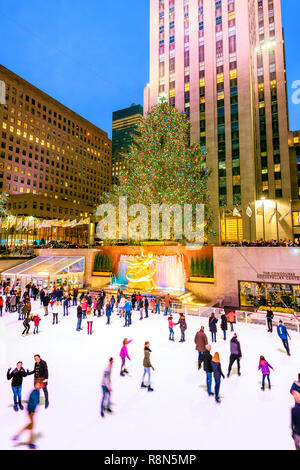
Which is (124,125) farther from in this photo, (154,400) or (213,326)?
(154,400)

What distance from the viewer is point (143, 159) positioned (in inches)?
1129

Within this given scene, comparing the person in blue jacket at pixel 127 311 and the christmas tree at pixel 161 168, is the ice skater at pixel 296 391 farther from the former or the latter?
the christmas tree at pixel 161 168

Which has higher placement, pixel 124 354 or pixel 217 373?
pixel 217 373

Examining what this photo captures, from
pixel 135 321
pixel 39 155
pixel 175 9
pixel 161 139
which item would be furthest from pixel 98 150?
pixel 135 321

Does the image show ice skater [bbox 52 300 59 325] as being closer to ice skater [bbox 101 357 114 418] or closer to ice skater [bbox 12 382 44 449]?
ice skater [bbox 12 382 44 449]

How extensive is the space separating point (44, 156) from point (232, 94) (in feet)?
216

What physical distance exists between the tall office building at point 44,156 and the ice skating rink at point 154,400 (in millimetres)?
62670

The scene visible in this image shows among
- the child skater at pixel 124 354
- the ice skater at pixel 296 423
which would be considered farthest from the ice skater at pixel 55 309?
the ice skater at pixel 296 423

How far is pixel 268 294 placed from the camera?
1956 cm

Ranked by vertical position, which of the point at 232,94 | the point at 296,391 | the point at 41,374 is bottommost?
the point at 41,374

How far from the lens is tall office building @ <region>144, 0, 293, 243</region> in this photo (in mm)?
39781

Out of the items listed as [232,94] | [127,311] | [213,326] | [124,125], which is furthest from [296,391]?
[124,125]

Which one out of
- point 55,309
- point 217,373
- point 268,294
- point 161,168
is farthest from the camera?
point 161,168
